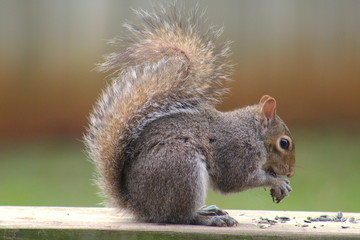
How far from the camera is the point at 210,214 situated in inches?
98.2

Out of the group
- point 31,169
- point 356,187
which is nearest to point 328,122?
point 356,187

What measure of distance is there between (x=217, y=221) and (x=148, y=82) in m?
0.44

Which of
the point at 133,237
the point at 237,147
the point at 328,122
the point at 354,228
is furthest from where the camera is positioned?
the point at 328,122

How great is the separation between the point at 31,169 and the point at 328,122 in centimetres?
186

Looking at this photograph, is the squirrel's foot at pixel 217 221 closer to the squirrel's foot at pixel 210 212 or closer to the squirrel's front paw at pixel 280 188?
the squirrel's foot at pixel 210 212

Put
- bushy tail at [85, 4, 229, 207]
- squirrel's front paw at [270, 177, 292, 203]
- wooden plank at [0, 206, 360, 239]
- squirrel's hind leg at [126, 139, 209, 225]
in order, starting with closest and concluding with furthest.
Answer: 1. wooden plank at [0, 206, 360, 239]
2. squirrel's hind leg at [126, 139, 209, 225]
3. bushy tail at [85, 4, 229, 207]
4. squirrel's front paw at [270, 177, 292, 203]

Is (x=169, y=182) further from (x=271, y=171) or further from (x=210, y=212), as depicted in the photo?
(x=271, y=171)

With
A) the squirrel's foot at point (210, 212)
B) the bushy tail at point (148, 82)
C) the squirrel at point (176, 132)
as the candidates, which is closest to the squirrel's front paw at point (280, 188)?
the squirrel at point (176, 132)

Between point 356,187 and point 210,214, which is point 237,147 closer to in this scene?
point 210,214

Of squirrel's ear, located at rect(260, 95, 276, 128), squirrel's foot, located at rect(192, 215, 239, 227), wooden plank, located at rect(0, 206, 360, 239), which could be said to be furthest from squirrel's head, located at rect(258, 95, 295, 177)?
squirrel's foot, located at rect(192, 215, 239, 227)

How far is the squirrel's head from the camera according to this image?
8.35 feet

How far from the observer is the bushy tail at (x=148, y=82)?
7.84 feet

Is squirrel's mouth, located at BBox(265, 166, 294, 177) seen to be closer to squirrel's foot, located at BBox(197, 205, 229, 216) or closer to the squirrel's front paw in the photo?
the squirrel's front paw

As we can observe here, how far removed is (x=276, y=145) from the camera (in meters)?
2.55
